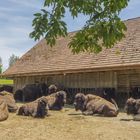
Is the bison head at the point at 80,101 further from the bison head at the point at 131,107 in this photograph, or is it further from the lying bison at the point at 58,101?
the bison head at the point at 131,107

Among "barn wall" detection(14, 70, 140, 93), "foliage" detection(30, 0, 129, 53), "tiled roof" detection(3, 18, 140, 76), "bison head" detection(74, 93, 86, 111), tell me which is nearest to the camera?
"foliage" detection(30, 0, 129, 53)

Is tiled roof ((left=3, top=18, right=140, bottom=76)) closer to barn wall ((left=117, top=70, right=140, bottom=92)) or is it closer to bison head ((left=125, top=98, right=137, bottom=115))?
barn wall ((left=117, top=70, right=140, bottom=92))

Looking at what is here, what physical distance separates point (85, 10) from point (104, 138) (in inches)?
201

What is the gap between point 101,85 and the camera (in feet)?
72.2

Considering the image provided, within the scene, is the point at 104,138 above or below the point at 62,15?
Answer: below

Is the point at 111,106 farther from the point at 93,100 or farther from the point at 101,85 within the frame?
the point at 101,85

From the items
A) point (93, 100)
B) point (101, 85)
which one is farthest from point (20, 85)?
point (93, 100)

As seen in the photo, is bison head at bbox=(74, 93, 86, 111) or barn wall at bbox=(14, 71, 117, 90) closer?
bison head at bbox=(74, 93, 86, 111)

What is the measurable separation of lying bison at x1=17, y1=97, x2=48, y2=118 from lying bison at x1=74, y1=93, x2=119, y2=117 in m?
1.98

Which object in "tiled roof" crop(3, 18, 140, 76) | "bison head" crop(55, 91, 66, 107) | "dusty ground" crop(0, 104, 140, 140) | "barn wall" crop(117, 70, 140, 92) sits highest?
"tiled roof" crop(3, 18, 140, 76)

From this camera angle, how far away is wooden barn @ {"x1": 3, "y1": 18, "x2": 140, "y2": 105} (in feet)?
66.7

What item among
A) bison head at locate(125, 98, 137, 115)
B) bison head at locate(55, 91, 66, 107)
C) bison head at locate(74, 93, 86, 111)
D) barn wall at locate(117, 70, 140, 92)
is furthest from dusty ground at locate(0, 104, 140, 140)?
barn wall at locate(117, 70, 140, 92)

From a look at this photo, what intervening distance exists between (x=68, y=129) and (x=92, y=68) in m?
10.2

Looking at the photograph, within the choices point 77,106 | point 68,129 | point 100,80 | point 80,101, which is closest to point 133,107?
point 80,101
